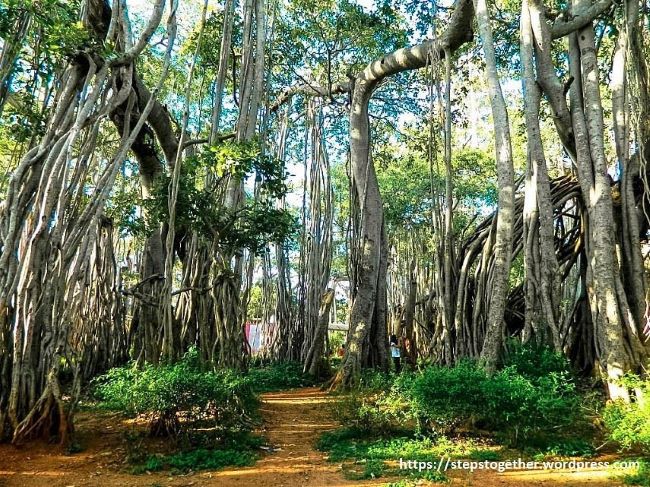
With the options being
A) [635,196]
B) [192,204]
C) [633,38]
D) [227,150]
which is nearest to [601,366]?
[635,196]

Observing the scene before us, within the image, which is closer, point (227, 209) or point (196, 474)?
point (196, 474)

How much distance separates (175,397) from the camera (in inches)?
131

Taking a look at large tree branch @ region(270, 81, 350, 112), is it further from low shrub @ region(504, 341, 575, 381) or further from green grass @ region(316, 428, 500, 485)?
green grass @ region(316, 428, 500, 485)

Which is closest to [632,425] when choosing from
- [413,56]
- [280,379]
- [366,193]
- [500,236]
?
[500,236]

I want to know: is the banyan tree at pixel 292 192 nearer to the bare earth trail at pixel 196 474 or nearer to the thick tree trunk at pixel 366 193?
the thick tree trunk at pixel 366 193

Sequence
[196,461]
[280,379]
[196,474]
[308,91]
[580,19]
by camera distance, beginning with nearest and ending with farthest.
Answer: [196,474]
[196,461]
[580,19]
[280,379]
[308,91]

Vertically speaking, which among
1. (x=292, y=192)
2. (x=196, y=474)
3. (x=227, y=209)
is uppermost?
(x=292, y=192)

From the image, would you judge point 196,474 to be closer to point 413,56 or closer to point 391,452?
point 391,452

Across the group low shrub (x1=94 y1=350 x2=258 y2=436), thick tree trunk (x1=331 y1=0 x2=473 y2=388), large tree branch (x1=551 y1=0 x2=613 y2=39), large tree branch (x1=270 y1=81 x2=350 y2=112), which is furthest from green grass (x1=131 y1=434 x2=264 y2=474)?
large tree branch (x1=270 y1=81 x2=350 y2=112)

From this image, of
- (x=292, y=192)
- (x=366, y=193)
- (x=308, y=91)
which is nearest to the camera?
(x=292, y=192)

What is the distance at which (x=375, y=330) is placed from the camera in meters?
7.11

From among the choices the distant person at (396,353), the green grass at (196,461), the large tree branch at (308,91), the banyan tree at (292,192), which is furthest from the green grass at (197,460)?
the large tree branch at (308,91)

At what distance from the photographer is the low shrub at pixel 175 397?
129 inches

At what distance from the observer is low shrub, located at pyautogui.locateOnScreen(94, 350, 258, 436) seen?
10.7ft
